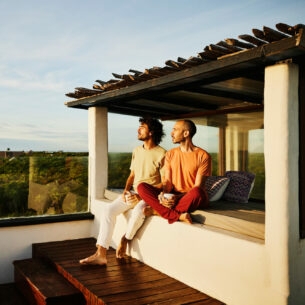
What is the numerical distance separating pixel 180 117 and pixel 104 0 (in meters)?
7.81

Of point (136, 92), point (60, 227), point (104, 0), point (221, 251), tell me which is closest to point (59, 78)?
point (104, 0)

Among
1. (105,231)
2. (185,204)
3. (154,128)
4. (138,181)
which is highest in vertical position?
(154,128)

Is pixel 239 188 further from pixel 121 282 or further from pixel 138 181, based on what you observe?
pixel 121 282

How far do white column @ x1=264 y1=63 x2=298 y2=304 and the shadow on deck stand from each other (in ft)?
2.91

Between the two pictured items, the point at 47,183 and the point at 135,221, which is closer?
the point at 135,221

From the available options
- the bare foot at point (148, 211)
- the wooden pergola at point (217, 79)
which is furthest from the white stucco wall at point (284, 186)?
the bare foot at point (148, 211)

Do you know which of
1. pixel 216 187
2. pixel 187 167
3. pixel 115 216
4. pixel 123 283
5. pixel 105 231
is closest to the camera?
pixel 123 283

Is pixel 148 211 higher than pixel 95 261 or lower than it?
higher

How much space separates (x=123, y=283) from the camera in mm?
4508

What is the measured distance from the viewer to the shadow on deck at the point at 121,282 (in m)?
4.07

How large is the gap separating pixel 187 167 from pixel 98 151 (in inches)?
101

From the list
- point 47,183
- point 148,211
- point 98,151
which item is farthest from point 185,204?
point 47,183

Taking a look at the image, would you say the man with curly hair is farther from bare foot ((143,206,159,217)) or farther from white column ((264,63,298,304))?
white column ((264,63,298,304))

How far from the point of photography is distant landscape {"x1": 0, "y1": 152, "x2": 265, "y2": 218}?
22.5ft
